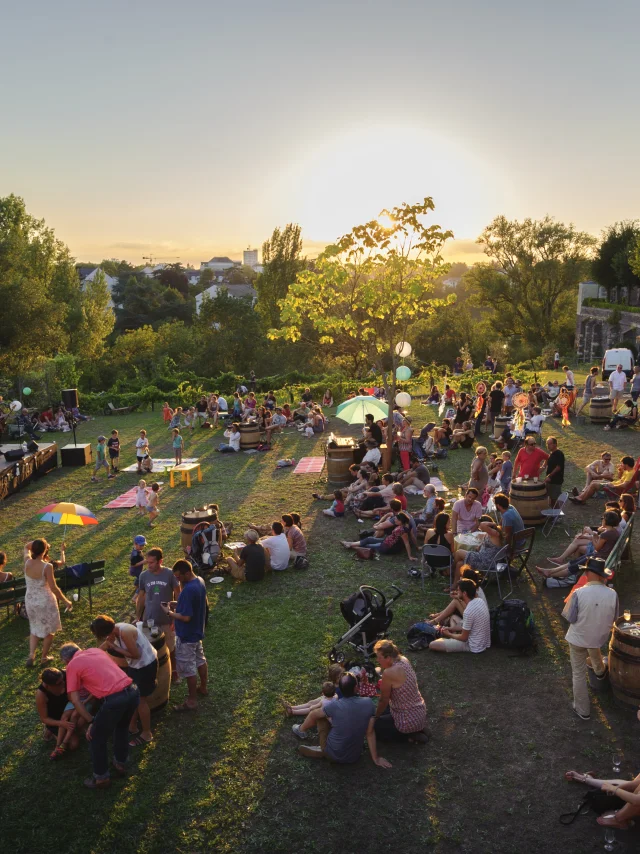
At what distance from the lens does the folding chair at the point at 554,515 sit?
11.7 meters

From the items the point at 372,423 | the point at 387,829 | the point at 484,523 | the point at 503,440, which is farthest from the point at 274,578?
the point at 503,440

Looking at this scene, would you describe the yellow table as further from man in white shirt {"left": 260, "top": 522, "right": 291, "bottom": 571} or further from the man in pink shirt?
the man in pink shirt

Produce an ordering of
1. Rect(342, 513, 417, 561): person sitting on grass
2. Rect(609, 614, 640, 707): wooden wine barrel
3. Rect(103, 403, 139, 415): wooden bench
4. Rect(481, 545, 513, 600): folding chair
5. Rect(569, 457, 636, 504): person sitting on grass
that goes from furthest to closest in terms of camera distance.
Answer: Rect(103, 403, 139, 415): wooden bench
Rect(569, 457, 636, 504): person sitting on grass
Rect(342, 513, 417, 561): person sitting on grass
Rect(481, 545, 513, 600): folding chair
Rect(609, 614, 640, 707): wooden wine barrel

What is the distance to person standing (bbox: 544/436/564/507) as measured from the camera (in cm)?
1242

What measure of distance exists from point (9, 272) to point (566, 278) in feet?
183

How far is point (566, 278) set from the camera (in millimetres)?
65125

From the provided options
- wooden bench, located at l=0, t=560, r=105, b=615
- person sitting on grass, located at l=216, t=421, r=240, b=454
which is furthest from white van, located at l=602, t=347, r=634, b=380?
wooden bench, located at l=0, t=560, r=105, b=615

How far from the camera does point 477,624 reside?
7.82 m

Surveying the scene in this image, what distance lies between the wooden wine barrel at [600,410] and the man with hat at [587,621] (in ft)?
51.5

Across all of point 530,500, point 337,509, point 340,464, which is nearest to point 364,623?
point 530,500

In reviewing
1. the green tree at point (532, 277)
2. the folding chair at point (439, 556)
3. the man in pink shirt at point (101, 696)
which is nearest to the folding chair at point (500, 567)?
the folding chair at point (439, 556)

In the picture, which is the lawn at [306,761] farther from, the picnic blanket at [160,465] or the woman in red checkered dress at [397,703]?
the picnic blanket at [160,465]

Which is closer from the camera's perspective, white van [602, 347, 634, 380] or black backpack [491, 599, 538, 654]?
black backpack [491, 599, 538, 654]

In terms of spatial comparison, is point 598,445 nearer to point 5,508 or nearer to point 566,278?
point 5,508
